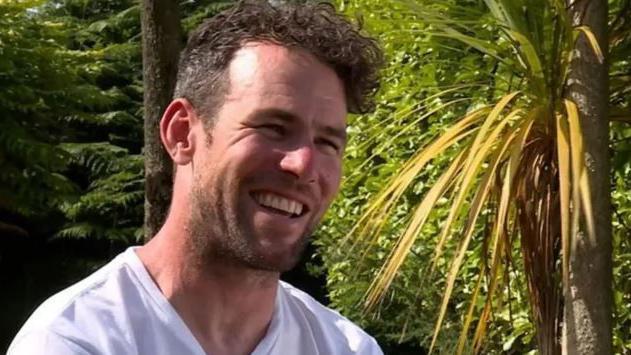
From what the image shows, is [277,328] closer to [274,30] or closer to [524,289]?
[274,30]

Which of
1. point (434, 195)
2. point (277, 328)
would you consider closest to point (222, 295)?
point (277, 328)

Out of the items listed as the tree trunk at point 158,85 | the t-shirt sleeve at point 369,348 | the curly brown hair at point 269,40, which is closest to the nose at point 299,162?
the curly brown hair at point 269,40

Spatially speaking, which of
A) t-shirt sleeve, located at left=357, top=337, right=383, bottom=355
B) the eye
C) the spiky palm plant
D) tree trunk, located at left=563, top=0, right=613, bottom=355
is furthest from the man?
tree trunk, located at left=563, top=0, right=613, bottom=355

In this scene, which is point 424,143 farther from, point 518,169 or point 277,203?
point 277,203

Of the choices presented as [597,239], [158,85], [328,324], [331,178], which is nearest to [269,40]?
[331,178]

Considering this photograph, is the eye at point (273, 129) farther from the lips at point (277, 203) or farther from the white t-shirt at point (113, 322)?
the white t-shirt at point (113, 322)

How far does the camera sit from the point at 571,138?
3.25 metres

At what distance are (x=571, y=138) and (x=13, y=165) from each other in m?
8.42

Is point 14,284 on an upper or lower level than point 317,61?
lower

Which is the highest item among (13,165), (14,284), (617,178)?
(617,178)

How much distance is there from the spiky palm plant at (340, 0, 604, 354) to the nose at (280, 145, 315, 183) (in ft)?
5.36

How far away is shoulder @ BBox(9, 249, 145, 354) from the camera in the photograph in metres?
1.37

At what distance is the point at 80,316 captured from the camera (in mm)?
1407

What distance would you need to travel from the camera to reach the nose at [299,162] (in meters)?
1.42
